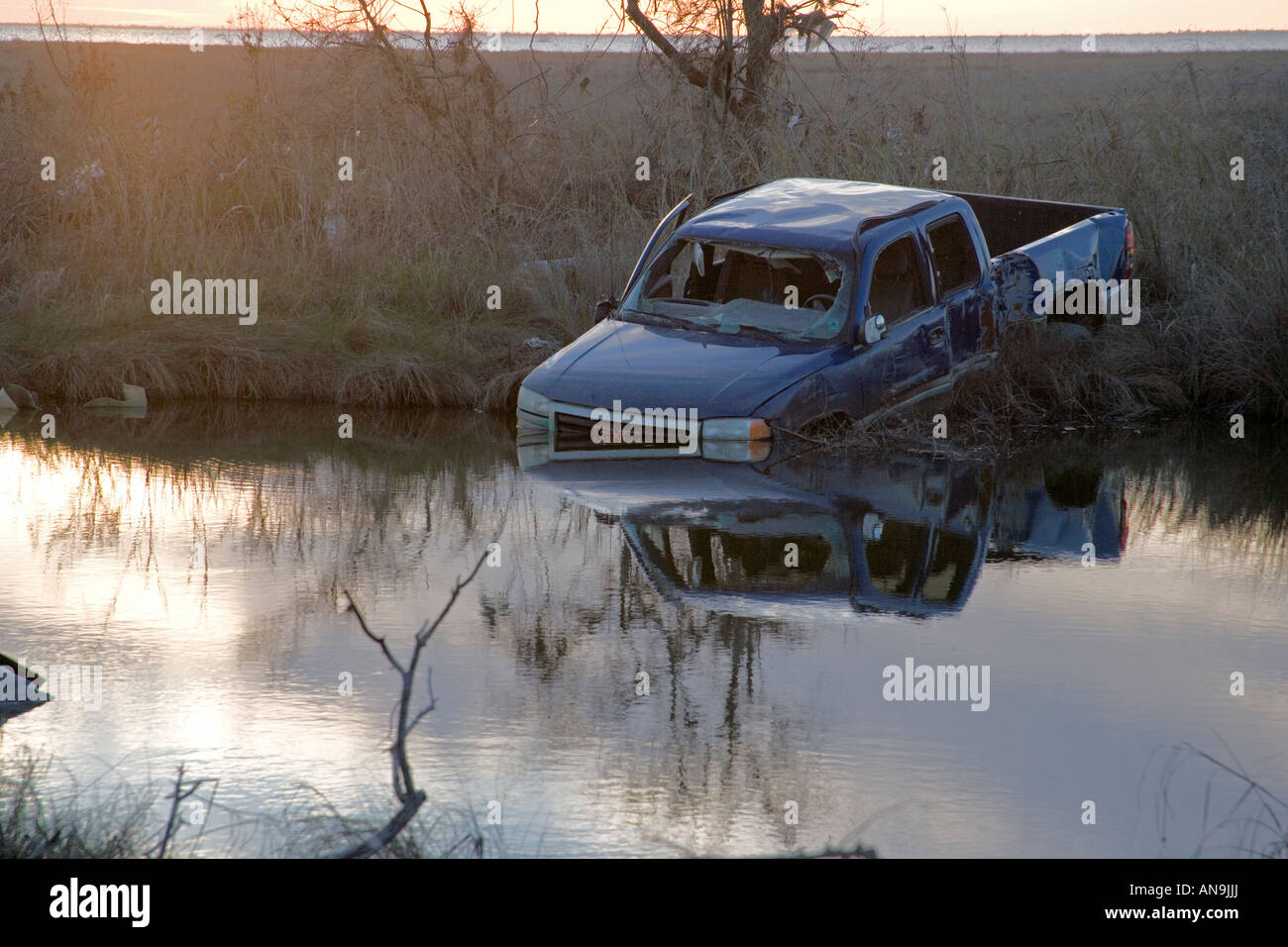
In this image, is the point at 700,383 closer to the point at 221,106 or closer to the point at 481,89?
the point at 481,89

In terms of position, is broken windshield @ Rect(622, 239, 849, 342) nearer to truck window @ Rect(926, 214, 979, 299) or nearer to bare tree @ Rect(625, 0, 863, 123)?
truck window @ Rect(926, 214, 979, 299)

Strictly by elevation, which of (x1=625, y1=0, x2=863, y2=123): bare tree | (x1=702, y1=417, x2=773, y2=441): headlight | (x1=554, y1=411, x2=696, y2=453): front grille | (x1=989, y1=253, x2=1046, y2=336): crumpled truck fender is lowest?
(x1=554, y1=411, x2=696, y2=453): front grille

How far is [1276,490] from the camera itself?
10008 millimetres

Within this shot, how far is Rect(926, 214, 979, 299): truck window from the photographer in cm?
1102

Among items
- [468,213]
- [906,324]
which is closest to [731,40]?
[468,213]

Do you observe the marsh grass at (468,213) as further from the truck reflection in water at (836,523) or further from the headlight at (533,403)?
the headlight at (533,403)

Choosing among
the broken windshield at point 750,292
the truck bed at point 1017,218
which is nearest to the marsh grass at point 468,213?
the truck bed at point 1017,218

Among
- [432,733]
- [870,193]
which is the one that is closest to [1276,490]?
[870,193]

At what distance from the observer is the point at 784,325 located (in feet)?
33.7

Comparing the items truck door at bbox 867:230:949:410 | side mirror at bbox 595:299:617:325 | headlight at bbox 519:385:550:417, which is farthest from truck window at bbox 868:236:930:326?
headlight at bbox 519:385:550:417

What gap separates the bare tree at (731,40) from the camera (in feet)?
63.4

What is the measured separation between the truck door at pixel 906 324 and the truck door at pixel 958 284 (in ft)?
0.40

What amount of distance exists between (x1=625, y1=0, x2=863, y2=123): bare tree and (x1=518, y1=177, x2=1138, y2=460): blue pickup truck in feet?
26.9
